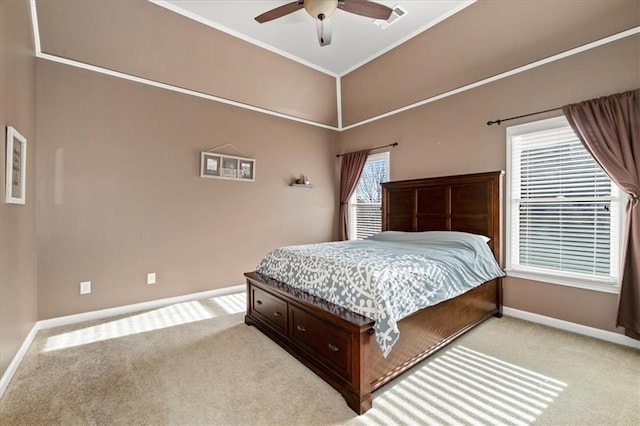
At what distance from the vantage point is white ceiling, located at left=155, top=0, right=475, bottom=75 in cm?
323

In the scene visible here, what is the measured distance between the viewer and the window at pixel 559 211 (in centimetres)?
267

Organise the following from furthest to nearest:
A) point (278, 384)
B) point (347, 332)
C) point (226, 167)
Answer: point (226, 167)
point (278, 384)
point (347, 332)

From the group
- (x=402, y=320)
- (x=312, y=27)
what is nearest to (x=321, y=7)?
(x=312, y=27)

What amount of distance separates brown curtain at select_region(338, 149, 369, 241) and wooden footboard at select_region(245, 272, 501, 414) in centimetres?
265

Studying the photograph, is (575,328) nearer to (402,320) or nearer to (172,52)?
(402,320)

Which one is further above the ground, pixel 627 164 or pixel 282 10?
pixel 282 10

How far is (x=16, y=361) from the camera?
216cm

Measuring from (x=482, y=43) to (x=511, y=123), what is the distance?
0.98 metres

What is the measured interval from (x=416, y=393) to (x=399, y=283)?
2.33 feet

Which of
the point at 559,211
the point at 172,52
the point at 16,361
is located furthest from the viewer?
the point at 172,52

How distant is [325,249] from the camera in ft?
9.36

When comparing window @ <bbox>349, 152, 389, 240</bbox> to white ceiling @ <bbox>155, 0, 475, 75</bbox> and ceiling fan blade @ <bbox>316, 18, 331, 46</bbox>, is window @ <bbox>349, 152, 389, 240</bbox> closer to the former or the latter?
white ceiling @ <bbox>155, 0, 475, 75</bbox>

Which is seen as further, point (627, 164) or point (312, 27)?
point (312, 27)

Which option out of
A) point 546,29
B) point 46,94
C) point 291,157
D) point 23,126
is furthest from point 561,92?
point 46,94
